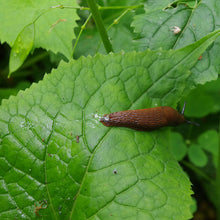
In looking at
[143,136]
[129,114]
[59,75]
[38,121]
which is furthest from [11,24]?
[143,136]

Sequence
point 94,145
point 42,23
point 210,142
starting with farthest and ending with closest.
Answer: point 210,142
point 42,23
point 94,145

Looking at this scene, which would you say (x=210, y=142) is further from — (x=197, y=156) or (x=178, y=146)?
(x=178, y=146)

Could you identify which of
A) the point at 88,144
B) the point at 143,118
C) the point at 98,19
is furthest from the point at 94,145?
the point at 98,19

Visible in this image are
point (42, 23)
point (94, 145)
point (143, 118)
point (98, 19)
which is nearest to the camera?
point (94, 145)

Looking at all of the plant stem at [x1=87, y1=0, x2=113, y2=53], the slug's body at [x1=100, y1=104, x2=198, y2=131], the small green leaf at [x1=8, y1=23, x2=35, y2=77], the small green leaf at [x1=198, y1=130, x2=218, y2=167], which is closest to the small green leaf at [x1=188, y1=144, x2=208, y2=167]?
the small green leaf at [x1=198, y1=130, x2=218, y2=167]

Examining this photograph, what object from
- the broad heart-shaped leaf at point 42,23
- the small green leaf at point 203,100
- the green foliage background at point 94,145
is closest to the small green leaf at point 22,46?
the broad heart-shaped leaf at point 42,23

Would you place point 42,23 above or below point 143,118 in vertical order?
above
